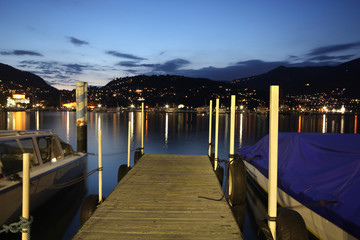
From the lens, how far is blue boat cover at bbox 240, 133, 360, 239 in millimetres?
4861

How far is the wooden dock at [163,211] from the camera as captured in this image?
454cm

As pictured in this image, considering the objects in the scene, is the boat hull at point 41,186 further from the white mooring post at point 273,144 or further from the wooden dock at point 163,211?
the white mooring post at point 273,144

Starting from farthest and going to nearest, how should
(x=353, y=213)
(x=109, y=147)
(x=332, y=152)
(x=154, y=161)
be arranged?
(x=109, y=147)
(x=154, y=161)
(x=332, y=152)
(x=353, y=213)

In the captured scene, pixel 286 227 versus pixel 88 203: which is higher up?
pixel 286 227

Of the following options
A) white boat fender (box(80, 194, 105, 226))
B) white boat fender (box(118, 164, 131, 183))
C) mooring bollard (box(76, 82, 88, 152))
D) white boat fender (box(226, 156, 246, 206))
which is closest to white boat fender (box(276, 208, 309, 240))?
white boat fender (box(226, 156, 246, 206))

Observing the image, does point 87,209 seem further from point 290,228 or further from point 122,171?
point 290,228

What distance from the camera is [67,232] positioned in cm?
741

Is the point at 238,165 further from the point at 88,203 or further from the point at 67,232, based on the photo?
the point at 67,232

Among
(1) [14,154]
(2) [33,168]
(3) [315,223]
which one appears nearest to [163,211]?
(3) [315,223]

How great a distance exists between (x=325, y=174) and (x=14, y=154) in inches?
337

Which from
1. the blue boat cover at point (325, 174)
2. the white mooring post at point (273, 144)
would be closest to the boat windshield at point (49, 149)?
the white mooring post at point (273, 144)

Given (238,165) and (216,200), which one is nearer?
(216,200)

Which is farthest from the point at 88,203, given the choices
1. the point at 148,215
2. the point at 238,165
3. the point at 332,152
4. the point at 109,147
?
the point at 109,147

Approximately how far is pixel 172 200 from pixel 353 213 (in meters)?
3.85
